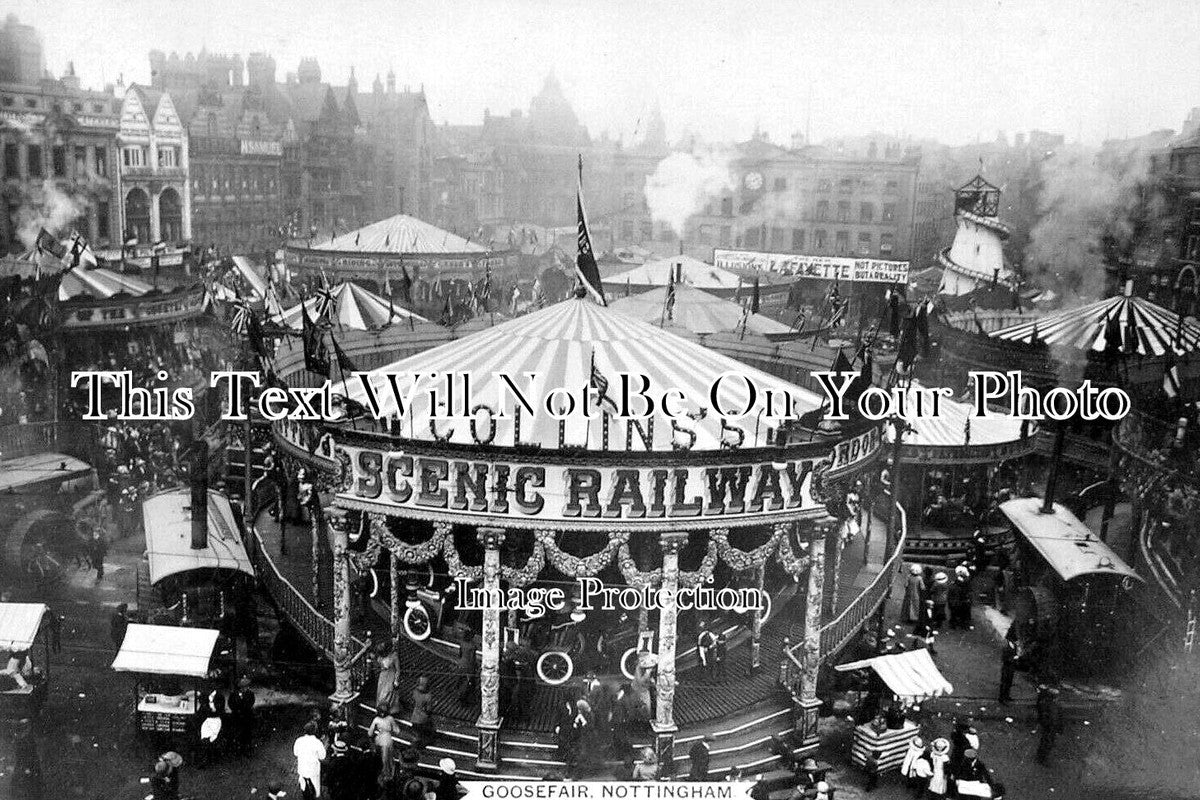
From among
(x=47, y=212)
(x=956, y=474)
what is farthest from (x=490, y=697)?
(x=47, y=212)

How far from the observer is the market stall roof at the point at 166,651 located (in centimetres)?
1368

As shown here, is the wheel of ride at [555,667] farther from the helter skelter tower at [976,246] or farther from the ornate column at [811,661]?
the helter skelter tower at [976,246]

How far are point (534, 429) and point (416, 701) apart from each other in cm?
436

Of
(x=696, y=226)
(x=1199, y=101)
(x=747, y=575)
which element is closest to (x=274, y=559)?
(x=747, y=575)

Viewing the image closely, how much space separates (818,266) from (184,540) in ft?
88.1

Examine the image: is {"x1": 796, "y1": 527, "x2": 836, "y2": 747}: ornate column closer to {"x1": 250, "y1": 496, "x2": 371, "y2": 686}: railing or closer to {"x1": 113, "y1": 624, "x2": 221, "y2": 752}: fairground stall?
{"x1": 250, "y1": 496, "x2": 371, "y2": 686}: railing

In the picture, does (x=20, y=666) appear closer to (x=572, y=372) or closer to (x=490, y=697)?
(x=490, y=697)

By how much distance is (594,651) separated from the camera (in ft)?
49.5

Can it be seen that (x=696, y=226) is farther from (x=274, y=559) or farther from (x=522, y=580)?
(x=522, y=580)

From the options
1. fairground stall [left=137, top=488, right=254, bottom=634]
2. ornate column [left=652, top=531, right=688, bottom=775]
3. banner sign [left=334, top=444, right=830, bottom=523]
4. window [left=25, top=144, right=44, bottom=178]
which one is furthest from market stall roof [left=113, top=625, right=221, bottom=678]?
window [left=25, top=144, right=44, bottom=178]

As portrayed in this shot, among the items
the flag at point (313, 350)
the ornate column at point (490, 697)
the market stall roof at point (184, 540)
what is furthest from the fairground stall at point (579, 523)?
the market stall roof at point (184, 540)

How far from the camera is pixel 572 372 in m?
15.4

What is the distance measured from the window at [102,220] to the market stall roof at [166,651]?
824 inches

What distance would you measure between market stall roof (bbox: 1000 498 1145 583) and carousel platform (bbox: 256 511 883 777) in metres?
3.75
